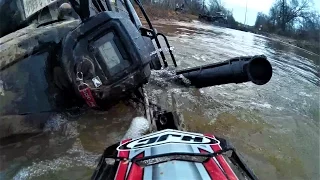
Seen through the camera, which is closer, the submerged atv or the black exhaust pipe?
the submerged atv

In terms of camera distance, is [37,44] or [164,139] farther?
[37,44]

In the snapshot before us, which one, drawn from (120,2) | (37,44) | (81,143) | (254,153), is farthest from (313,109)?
(37,44)

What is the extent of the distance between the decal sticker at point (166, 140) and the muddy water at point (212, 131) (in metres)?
1.27

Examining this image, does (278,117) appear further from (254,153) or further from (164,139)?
(164,139)

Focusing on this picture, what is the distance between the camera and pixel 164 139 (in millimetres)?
2402

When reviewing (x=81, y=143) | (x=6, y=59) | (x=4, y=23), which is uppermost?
(x=4, y=23)

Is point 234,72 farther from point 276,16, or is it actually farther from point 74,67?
point 276,16

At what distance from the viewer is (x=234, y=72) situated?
4938mm

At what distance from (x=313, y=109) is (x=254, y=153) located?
10.3 feet

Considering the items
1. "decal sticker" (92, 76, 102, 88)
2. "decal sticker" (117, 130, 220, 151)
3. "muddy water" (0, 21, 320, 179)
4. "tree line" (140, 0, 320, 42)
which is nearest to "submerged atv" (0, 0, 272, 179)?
"decal sticker" (92, 76, 102, 88)

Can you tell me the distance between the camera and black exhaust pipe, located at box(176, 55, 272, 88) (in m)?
4.62

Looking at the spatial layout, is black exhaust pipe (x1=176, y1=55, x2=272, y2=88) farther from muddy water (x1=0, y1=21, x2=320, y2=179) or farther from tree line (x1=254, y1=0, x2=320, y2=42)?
tree line (x1=254, y1=0, x2=320, y2=42)

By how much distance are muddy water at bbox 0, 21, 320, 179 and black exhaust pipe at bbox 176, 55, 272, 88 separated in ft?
1.32

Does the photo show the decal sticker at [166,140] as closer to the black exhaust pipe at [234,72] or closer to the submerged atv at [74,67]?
the submerged atv at [74,67]
